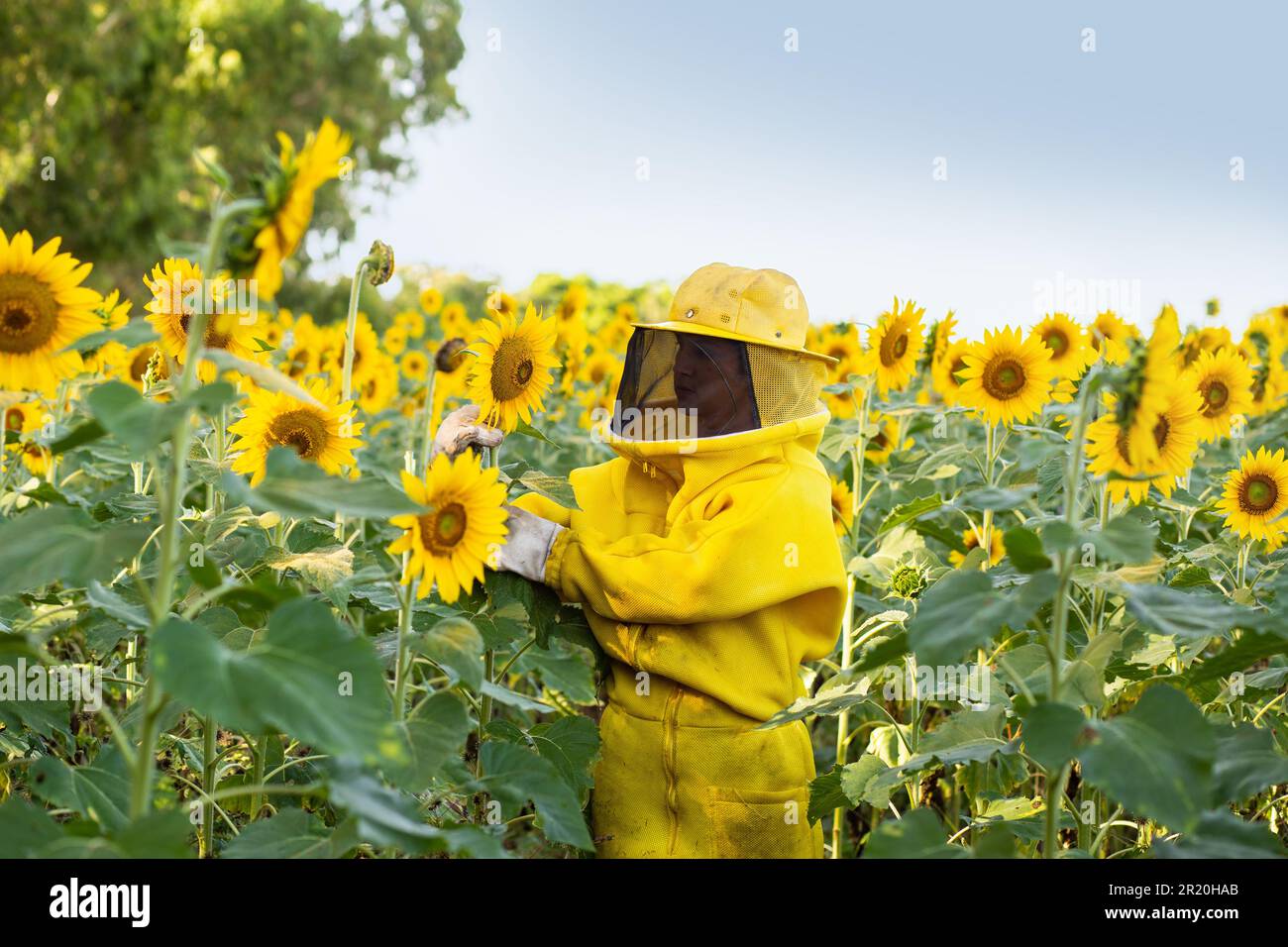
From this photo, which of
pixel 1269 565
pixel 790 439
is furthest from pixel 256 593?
pixel 1269 565

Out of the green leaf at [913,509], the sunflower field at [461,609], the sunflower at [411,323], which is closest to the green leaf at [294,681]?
the sunflower field at [461,609]

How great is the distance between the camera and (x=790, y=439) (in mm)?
2621

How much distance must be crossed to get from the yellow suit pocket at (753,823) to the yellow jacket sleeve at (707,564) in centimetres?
39

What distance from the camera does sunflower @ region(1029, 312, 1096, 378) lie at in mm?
3846

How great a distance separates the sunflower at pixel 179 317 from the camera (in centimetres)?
228

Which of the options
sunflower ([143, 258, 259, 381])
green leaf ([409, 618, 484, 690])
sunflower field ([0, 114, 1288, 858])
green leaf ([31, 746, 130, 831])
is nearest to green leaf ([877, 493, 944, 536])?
sunflower field ([0, 114, 1288, 858])

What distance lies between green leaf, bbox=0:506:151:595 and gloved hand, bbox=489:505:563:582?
85 cm

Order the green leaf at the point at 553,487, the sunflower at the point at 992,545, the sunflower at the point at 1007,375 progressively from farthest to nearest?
the sunflower at the point at 992,545 < the sunflower at the point at 1007,375 < the green leaf at the point at 553,487

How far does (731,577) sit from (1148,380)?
0.90 metres

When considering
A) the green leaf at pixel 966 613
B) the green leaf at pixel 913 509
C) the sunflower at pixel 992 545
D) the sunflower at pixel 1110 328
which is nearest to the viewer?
the green leaf at pixel 966 613

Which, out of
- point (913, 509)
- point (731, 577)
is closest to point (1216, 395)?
point (913, 509)

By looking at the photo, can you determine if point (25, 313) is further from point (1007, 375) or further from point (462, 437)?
point (1007, 375)

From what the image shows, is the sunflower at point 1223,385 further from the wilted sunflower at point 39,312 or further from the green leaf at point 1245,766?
the wilted sunflower at point 39,312
